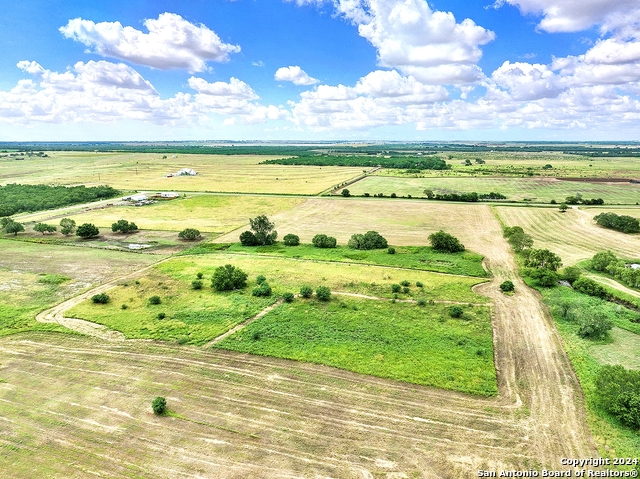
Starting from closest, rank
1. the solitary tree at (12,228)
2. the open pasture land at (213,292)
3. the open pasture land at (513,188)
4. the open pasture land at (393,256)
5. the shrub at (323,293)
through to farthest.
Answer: the open pasture land at (213,292), the shrub at (323,293), the open pasture land at (393,256), the solitary tree at (12,228), the open pasture land at (513,188)

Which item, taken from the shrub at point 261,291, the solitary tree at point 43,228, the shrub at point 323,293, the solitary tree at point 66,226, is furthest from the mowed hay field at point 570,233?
the solitary tree at point 43,228

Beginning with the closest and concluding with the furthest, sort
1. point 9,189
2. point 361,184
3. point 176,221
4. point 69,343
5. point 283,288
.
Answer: point 69,343
point 283,288
point 176,221
point 9,189
point 361,184

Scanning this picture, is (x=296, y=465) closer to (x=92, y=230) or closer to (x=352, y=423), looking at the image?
(x=352, y=423)

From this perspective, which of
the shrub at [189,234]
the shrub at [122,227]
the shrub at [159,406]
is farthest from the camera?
the shrub at [122,227]

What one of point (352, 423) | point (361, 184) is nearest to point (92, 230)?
point (352, 423)

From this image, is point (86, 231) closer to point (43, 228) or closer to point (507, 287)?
point (43, 228)

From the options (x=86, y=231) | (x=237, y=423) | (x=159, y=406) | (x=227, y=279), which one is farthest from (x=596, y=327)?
(x=86, y=231)

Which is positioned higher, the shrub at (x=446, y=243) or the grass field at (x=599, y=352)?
the shrub at (x=446, y=243)

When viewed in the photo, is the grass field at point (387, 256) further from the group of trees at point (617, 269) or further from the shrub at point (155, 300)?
the shrub at point (155, 300)
